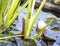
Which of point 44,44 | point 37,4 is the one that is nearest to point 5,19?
point 44,44

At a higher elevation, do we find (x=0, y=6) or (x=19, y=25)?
(x=0, y=6)

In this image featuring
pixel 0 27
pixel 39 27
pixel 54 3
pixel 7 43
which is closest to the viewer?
pixel 7 43

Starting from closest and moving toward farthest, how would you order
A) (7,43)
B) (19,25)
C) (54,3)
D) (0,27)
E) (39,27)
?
1. (7,43)
2. (0,27)
3. (39,27)
4. (19,25)
5. (54,3)

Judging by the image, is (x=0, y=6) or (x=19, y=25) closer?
(x=0, y=6)

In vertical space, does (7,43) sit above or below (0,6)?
below

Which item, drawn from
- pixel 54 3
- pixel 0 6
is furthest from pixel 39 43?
pixel 54 3

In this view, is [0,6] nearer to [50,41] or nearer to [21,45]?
[21,45]

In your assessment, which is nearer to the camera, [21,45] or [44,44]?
[21,45]

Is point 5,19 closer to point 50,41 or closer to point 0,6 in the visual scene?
point 0,6

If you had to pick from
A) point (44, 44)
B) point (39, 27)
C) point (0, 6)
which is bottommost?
point (44, 44)

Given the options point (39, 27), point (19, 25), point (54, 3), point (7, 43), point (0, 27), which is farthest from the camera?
point (54, 3)
